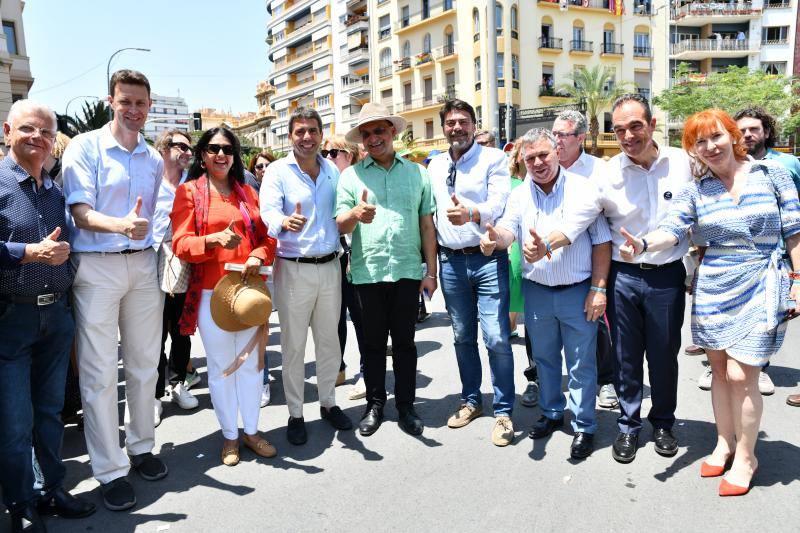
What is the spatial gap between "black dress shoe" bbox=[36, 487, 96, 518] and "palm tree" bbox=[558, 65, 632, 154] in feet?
133

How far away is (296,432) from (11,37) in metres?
35.1

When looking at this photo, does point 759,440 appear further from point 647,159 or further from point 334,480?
point 334,480

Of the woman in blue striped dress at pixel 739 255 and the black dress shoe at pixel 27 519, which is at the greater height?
the woman in blue striped dress at pixel 739 255

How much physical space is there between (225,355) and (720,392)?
10.4 feet

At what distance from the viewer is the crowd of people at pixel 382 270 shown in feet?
10.2

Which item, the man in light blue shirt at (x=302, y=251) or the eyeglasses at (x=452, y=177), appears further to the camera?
the eyeglasses at (x=452, y=177)

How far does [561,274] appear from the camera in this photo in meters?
3.70

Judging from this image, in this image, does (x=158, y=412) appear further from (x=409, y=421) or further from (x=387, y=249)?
(x=387, y=249)

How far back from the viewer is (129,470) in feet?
11.9

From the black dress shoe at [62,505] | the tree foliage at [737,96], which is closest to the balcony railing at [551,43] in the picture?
the tree foliage at [737,96]

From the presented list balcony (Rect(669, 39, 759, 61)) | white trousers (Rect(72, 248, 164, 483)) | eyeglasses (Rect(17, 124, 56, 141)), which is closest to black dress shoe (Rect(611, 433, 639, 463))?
white trousers (Rect(72, 248, 164, 483))

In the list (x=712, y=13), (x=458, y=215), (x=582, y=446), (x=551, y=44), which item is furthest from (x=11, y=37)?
(x=712, y=13)

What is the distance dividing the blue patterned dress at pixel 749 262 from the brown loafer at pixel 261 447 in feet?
9.52

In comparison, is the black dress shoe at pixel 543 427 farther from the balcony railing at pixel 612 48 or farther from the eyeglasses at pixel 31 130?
the balcony railing at pixel 612 48
